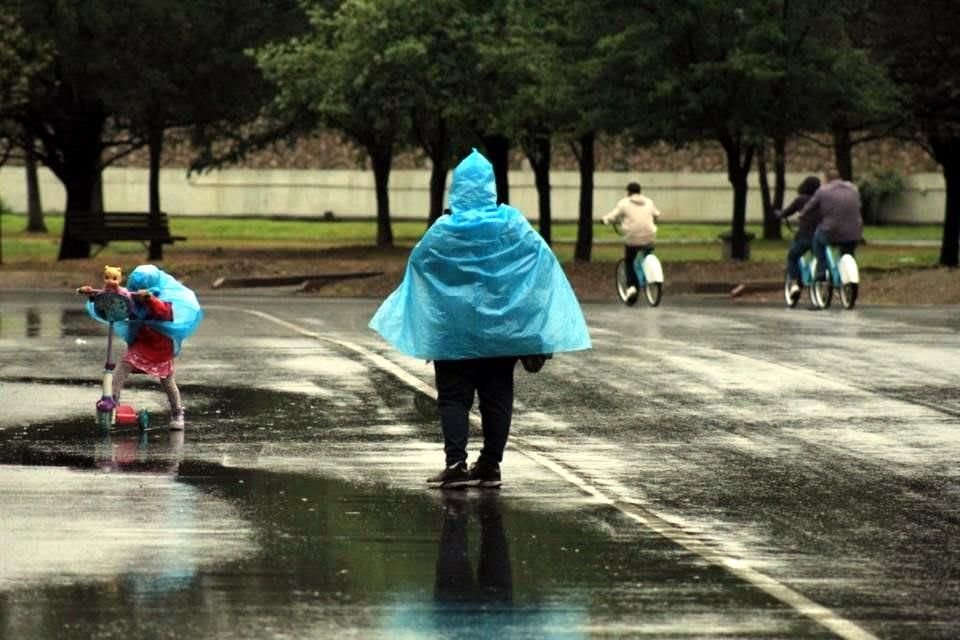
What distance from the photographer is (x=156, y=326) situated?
1463 centimetres

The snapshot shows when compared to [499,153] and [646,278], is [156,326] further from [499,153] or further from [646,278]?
[499,153]

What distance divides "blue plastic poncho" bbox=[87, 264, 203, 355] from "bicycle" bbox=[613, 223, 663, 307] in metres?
16.5

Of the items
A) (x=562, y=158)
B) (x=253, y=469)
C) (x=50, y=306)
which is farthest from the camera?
(x=562, y=158)

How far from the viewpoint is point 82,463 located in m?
12.7

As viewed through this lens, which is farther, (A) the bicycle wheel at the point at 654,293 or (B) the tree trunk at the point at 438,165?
(B) the tree trunk at the point at 438,165

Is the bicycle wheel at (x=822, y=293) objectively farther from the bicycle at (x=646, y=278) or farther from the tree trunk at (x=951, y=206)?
the tree trunk at (x=951, y=206)

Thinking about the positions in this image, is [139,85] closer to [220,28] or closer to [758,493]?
[220,28]

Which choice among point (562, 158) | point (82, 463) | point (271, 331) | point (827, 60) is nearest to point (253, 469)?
point (82, 463)

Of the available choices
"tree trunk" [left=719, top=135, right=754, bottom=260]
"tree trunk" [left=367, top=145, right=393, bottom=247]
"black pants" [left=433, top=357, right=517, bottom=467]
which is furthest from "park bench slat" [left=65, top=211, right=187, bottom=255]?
"black pants" [left=433, top=357, right=517, bottom=467]

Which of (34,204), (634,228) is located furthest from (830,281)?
(34,204)

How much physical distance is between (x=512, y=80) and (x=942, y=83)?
7.23 metres

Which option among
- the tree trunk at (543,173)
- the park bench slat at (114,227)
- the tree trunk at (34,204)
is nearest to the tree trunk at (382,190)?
the tree trunk at (543,173)

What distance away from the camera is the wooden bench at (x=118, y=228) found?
4497cm

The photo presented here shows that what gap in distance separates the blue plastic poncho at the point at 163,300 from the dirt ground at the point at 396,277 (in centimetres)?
1970
